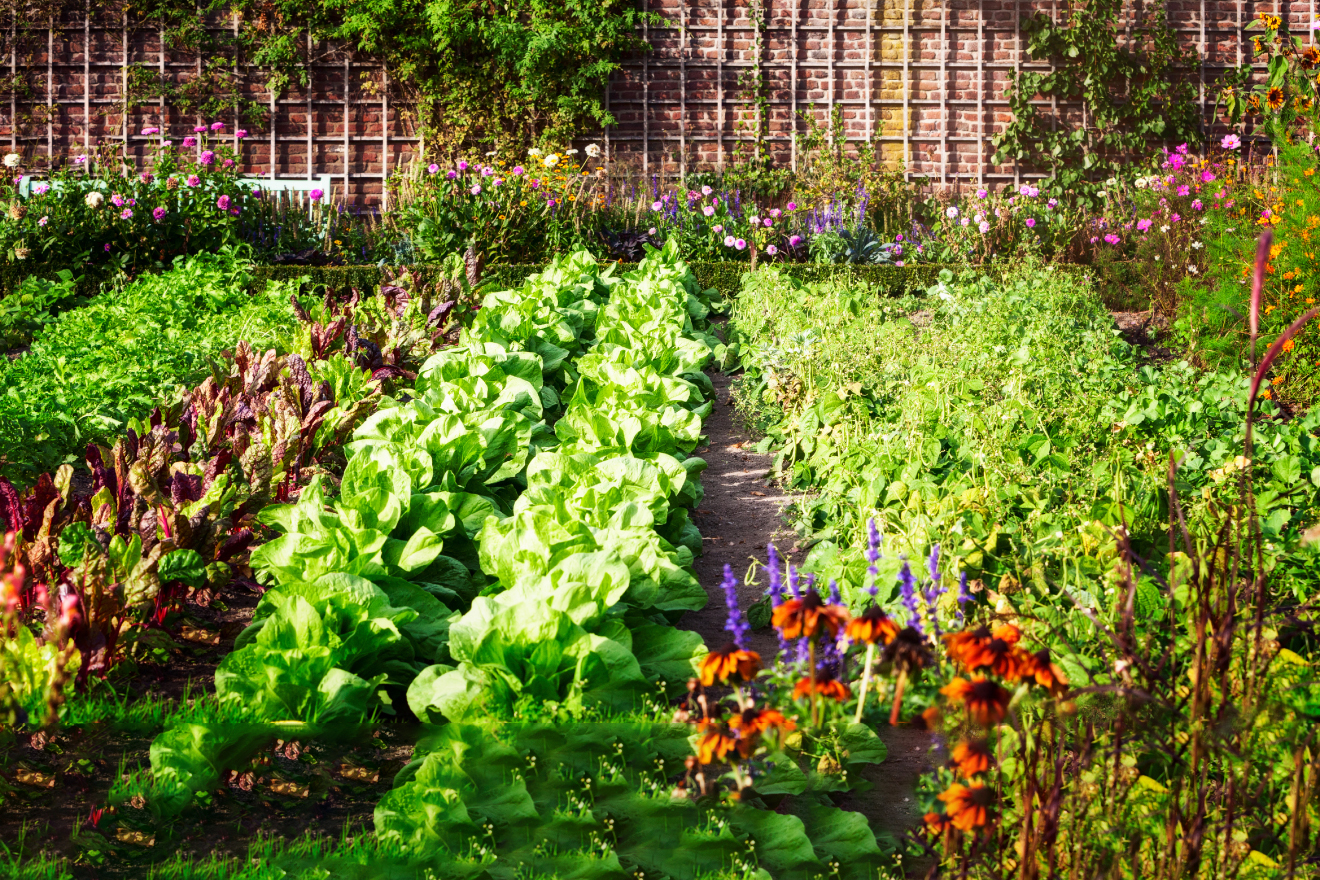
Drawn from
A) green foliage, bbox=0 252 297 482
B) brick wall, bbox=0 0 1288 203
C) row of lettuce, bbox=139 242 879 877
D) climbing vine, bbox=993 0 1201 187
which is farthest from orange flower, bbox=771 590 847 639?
climbing vine, bbox=993 0 1201 187

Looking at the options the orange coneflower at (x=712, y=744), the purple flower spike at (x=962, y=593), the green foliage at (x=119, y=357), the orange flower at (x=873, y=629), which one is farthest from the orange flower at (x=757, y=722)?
the green foliage at (x=119, y=357)

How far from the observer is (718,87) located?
12.3 m

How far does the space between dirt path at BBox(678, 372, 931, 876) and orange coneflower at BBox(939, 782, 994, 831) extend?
0.74m

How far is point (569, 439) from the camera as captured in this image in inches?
154

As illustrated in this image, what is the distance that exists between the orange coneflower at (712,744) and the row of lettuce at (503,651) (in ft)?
1.83

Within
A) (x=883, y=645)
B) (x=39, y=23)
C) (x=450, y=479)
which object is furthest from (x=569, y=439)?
(x=39, y=23)

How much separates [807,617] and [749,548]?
92.1 inches

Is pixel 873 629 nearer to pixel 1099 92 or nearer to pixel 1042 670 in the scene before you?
pixel 1042 670

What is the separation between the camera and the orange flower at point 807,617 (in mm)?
1397

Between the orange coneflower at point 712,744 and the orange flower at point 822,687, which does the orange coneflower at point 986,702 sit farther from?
the orange coneflower at point 712,744

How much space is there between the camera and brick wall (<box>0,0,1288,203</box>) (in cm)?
1232

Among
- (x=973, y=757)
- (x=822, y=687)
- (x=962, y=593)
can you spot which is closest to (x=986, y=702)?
(x=973, y=757)

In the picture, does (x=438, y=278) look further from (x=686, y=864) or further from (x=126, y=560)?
(x=686, y=864)

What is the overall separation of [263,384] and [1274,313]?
15.4 feet
